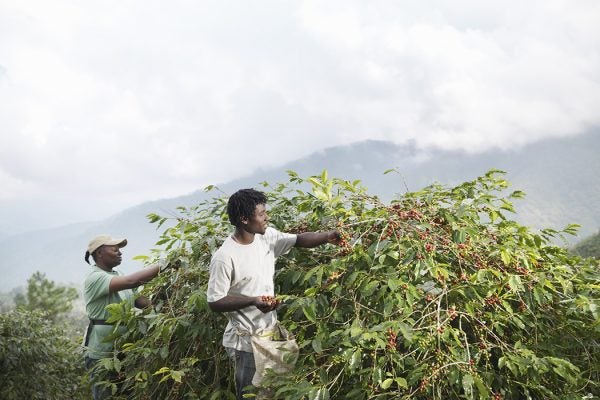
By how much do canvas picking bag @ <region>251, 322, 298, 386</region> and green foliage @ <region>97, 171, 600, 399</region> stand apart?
72mm

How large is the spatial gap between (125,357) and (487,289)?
9.29 feet

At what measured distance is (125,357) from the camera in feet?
14.6

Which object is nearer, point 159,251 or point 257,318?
point 257,318

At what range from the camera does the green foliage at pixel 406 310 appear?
10.0ft

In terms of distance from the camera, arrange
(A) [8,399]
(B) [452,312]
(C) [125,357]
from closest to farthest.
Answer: (B) [452,312], (C) [125,357], (A) [8,399]

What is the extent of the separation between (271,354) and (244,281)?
44 cm

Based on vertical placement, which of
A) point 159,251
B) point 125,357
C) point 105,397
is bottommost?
point 105,397

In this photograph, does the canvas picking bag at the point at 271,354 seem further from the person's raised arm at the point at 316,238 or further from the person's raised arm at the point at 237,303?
the person's raised arm at the point at 316,238

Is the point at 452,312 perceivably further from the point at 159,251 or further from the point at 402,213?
the point at 159,251

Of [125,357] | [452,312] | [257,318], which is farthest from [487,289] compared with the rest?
[125,357]

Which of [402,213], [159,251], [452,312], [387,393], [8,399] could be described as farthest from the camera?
[8,399]

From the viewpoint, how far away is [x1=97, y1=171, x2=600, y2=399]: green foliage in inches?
121

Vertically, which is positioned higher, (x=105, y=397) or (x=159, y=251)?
(x=159, y=251)

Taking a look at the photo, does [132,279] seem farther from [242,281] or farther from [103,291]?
[242,281]
